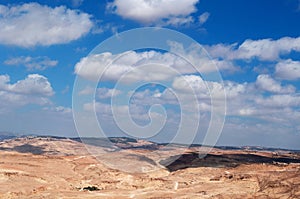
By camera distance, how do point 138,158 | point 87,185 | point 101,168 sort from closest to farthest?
point 87,185 → point 101,168 → point 138,158

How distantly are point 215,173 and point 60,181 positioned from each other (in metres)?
38.6

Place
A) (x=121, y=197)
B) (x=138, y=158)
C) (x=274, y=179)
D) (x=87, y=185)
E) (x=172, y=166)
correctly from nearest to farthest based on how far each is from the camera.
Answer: (x=121, y=197), (x=274, y=179), (x=87, y=185), (x=172, y=166), (x=138, y=158)

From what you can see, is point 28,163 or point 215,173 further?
point 28,163

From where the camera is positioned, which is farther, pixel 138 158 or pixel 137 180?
pixel 138 158

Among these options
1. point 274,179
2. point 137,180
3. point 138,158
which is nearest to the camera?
point 274,179

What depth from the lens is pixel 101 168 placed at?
106000mm

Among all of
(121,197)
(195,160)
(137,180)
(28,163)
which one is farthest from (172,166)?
(121,197)

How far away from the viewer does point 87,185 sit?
81.8 metres

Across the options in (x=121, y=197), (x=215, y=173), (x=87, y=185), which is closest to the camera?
(x=121, y=197)

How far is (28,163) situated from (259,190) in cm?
6837

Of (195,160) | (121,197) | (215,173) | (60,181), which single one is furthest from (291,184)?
(195,160)

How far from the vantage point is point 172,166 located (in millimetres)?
120875

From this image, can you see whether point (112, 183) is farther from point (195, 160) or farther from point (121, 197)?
point (195, 160)

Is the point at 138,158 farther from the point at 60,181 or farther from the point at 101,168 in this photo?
the point at 60,181
